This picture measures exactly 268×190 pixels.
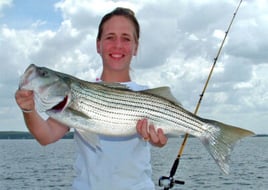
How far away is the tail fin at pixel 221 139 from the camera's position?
17.5ft

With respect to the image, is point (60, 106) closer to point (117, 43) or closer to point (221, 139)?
point (117, 43)

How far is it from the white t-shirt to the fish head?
549 millimetres

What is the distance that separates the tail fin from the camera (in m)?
5.34

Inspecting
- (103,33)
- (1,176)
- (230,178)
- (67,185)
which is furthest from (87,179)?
Answer: (1,176)

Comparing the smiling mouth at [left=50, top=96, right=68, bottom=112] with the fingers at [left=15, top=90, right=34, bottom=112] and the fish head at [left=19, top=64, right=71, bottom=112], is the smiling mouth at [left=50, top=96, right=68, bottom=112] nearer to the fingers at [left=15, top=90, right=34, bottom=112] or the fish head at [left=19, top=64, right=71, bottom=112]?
the fish head at [left=19, top=64, right=71, bottom=112]

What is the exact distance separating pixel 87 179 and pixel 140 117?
879mm

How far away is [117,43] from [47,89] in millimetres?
1136

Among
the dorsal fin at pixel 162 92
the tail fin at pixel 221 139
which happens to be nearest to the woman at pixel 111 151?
the dorsal fin at pixel 162 92

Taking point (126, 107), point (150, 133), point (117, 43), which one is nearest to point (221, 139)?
point (150, 133)

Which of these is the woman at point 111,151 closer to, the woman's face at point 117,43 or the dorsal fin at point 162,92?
the woman's face at point 117,43

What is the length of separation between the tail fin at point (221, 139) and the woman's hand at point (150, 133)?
54cm

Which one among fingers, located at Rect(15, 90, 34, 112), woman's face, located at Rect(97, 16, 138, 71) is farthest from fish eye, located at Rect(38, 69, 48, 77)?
woman's face, located at Rect(97, 16, 138, 71)

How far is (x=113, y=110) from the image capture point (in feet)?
17.2

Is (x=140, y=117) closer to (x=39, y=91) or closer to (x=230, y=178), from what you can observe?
(x=39, y=91)
